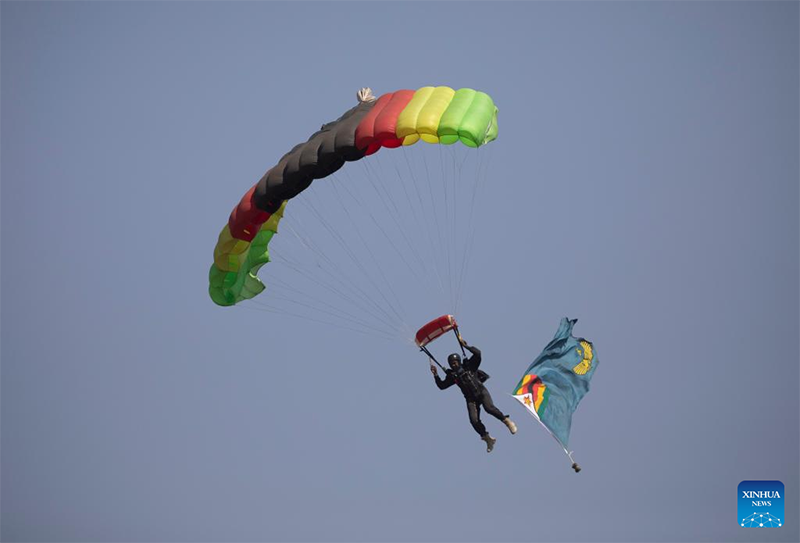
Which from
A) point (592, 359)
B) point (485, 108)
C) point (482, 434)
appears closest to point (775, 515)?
point (592, 359)

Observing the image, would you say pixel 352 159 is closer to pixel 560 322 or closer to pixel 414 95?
pixel 414 95

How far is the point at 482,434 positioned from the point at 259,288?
5.21 m

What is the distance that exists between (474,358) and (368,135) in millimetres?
3548

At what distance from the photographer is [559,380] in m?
19.0

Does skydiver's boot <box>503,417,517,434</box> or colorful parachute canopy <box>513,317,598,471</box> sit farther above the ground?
colorful parachute canopy <box>513,317,598,471</box>

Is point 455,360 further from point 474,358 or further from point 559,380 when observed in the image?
point 559,380

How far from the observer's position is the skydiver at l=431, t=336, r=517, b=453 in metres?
17.5

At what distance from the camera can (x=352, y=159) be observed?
17969mm

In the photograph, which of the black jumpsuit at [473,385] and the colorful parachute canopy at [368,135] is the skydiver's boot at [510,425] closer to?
the black jumpsuit at [473,385]

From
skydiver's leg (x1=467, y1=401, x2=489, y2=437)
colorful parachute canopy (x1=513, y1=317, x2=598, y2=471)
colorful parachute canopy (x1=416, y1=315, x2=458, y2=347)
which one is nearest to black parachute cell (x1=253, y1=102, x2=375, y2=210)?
colorful parachute canopy (x1=416, y1=315, x2=458, y2=347)

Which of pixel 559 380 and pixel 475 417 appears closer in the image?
pixel 475 417

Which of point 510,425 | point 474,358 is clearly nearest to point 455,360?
point 474,358

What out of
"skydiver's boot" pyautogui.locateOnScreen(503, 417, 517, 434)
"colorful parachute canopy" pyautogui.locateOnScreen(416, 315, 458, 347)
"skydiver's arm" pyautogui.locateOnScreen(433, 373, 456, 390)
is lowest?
"skydiver's boot" pyautogui.locateOnScreen(503, 417, 517, 434)

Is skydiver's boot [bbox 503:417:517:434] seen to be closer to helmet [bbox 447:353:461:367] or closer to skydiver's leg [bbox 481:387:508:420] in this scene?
skydiver's leg [bbox 481:387:508:420]
